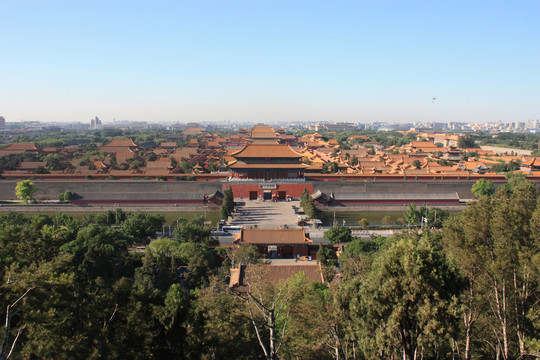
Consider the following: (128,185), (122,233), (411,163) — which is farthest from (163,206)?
(411,163)

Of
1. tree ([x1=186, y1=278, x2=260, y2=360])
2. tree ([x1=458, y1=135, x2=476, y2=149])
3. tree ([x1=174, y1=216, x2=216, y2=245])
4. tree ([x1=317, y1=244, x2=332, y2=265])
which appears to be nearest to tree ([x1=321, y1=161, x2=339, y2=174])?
tree ([x1=174, y1=216, x2=216, y2=245])

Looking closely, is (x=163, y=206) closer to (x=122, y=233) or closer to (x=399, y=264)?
(x=122, y=233)

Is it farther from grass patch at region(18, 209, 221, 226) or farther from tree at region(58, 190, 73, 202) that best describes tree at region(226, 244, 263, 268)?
tree at region(58, 190, 73, 202)

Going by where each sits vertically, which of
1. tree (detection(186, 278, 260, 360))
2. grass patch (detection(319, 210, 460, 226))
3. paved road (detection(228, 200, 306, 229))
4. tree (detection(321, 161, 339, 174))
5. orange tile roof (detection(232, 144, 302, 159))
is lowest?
grass patch (detection(319, 210, 460, 226))

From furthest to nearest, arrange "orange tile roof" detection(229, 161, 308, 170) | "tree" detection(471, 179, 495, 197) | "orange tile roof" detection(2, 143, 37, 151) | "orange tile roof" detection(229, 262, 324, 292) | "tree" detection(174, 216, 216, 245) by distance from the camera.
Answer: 1. "orange tile roof" detection(2, 143, 37, 151)
2. "orange tile roof" detection(229, 161, 308, 170)
3. "tree" detection(471, 179, 495, 197)
4. "tree" detection(174, 216, 216, 245)
5. "orange tile roof" detection(229, 262, 324, 292)

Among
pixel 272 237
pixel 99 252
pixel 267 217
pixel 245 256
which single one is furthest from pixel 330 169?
pixel 99 252
